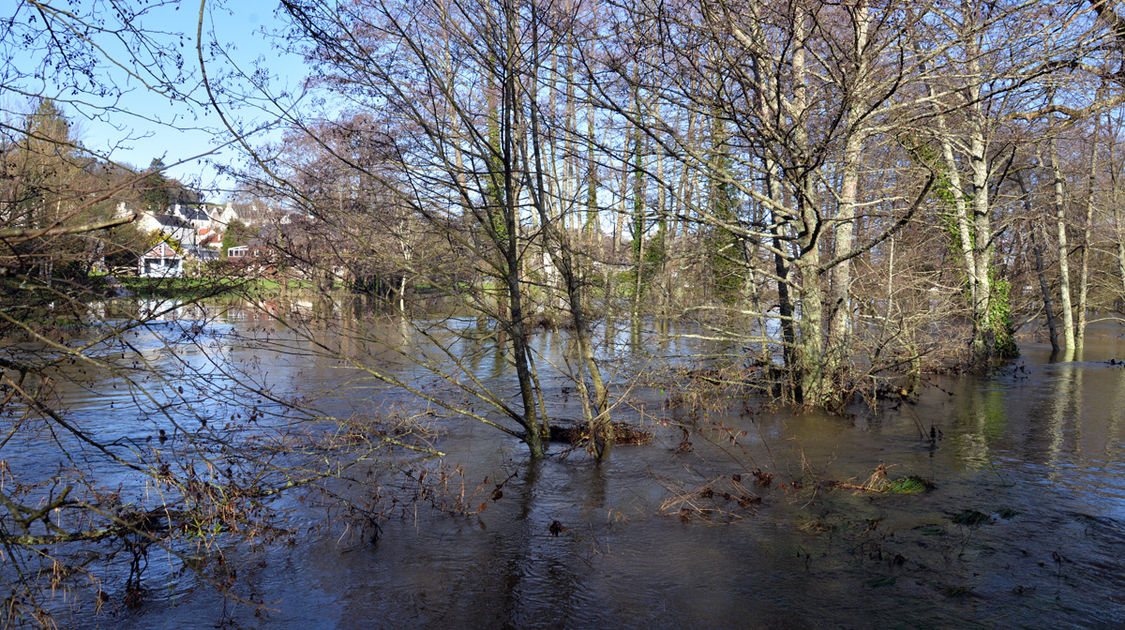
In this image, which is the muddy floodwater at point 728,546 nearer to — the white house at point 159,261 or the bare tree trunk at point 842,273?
the white house at point 159,261

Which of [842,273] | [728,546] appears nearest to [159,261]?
[728,546]

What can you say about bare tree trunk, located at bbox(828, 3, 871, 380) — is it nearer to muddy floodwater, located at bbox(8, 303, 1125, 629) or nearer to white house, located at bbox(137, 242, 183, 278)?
muddy floodwater, located at bbox(8, 303, 1125, 629)

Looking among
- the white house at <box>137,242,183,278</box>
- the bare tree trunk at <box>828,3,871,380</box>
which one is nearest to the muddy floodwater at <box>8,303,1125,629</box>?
the white house at <box>137,242,183,278</box>

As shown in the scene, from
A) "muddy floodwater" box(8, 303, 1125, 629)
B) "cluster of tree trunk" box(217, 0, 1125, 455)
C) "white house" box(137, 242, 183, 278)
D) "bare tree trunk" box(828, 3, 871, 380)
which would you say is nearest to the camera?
"muddy floodwater" box(8, 303, 1125, 629)

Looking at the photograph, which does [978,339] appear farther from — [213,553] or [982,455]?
[213,553]

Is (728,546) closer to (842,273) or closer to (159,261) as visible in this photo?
(159,261)

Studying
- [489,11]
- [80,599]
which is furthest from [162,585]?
[489,11]

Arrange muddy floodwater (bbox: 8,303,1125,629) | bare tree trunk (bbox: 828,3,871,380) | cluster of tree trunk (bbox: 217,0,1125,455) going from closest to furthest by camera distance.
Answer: muddy floodwater (bbox: 8,303,1125,629) < cluster of tree trunk (bbox: 217,0,1125,455) < bare tree trunk (bbox: 828,3,871,380)

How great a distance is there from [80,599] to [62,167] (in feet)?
12.0

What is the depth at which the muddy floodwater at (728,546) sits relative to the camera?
5879mm

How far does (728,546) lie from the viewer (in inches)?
282

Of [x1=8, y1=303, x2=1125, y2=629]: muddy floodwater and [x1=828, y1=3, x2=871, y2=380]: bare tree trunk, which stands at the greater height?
[x1=828, y1=3, x2=871, y2=380]: bare tree trunk

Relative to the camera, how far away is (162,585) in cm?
647

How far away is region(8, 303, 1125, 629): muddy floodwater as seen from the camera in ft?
19.3
